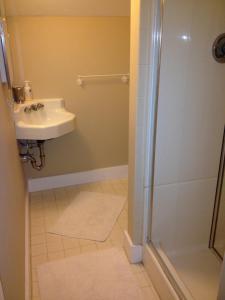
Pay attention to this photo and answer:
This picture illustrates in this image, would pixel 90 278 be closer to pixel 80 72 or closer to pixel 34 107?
pixel 34 107

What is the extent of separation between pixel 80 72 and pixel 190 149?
57.8 inches

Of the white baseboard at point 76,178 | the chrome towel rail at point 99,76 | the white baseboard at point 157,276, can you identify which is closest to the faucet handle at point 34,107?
the chrome towel rail at point 99,76

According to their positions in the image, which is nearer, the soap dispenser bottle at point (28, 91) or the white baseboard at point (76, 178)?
the soap dispenser bottle at point (28, 91)

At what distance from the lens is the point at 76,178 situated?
113 inches

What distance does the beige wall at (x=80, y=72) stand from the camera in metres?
2.34

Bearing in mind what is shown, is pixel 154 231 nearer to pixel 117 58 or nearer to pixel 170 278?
pixel 170 278

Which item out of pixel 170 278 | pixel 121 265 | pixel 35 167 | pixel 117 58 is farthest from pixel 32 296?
pixel 117 58

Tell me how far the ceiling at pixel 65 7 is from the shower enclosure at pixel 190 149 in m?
1.09

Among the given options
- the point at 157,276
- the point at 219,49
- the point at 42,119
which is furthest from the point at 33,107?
the point at 157,276

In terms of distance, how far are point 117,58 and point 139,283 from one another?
2.06 metres

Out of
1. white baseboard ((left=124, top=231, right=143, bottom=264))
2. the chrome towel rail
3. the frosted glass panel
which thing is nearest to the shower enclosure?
the frosted glass panel

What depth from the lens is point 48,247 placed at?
196 cm

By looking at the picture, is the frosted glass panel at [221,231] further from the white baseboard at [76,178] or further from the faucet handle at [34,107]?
the faucet handle at [34,107]

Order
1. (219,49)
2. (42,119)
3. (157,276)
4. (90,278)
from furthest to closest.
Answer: (42,119), (90,278), (157,276), (219,49)
